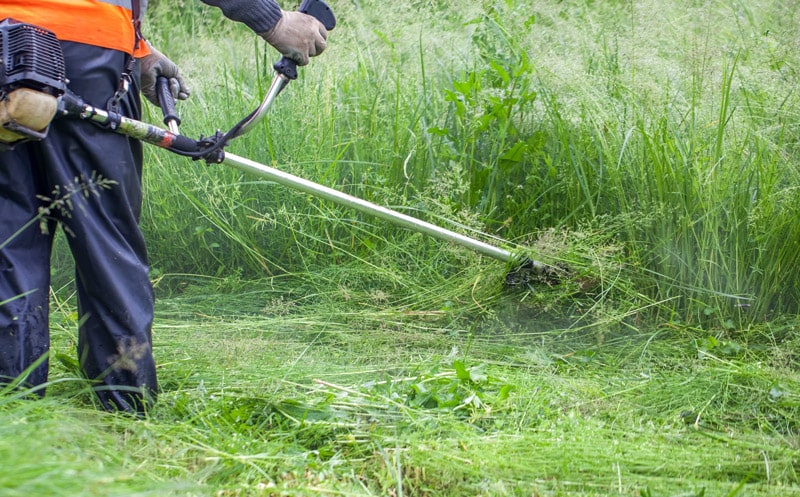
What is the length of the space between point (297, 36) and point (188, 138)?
43cm

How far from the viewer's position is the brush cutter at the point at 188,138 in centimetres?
191

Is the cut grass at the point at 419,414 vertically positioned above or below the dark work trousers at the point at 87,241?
below

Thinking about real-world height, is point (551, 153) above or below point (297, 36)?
below

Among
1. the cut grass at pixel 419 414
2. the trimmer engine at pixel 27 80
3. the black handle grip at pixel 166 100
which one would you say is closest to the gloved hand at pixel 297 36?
the black handle grip at pixel 166 100

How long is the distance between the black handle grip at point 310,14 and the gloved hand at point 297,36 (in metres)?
0.02

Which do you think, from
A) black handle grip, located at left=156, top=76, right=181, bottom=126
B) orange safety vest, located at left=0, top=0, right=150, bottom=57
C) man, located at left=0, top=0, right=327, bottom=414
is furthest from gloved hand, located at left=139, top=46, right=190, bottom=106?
orange safety vest, located at left=0, top=0, right=150, bottom=57

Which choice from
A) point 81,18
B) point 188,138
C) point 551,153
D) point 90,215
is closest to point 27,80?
point 81,18

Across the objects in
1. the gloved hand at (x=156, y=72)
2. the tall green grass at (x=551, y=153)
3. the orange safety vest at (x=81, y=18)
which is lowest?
the tall green grass at (x=551, y=153)

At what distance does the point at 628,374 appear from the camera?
110 inches

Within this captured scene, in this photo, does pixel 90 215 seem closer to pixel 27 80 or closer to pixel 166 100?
pixel 27 80

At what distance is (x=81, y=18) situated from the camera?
204 cm

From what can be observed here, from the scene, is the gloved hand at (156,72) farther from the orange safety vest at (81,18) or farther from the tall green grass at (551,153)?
the tall green grass at (551,153)

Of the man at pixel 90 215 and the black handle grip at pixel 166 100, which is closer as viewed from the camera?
the man at pixel 90 215

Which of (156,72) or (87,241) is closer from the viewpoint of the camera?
(87,241)
